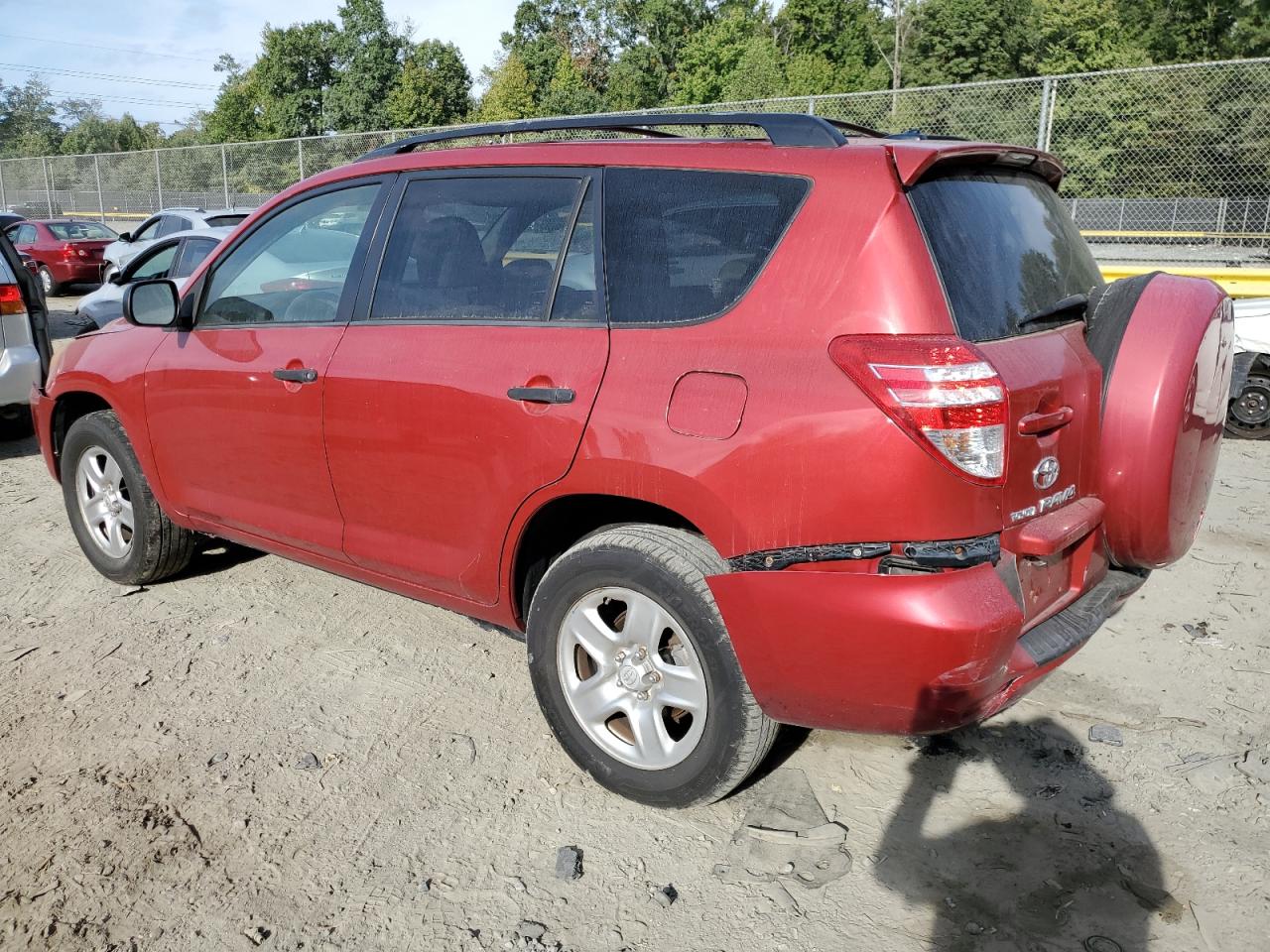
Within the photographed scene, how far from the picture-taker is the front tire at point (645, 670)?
8.98ft

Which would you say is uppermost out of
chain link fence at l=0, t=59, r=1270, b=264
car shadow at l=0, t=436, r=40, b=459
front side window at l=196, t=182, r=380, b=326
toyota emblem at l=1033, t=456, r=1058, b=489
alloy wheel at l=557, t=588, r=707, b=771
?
chain link fence at l=0, t=59, r=1270, b=264

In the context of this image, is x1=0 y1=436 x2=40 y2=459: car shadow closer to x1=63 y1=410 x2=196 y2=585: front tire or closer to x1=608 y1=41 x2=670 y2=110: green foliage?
x1=63 y1=410 x2=196 y2=585: front tire

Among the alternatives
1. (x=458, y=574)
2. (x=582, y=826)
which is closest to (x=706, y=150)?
(x=458, y=574)

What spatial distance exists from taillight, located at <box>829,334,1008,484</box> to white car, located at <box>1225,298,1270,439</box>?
5.73m

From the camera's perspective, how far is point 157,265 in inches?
462

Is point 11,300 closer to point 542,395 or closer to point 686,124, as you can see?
point 542,395

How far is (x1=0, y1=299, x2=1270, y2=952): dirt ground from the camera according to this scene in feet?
8.32

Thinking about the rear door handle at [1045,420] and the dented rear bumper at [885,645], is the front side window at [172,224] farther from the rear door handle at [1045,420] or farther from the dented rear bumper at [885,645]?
the rear door handle at [1045,420]

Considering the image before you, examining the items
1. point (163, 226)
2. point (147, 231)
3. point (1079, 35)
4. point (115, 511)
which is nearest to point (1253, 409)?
point (115, 511)

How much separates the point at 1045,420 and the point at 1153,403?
1.59 ft

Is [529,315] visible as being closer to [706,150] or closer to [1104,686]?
[706,150]

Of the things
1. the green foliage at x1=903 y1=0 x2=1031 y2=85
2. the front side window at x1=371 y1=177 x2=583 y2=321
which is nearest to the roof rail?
the front side window at x1=371 y1=177 x2=583 y2=321

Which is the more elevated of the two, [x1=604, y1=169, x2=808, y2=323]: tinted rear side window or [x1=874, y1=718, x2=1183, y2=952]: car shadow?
[x1=604, y1=169, x2=808, y2=323]: tinted rear side window

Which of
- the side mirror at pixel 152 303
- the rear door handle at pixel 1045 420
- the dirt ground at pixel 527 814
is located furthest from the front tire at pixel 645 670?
the side mirror at pixel 152 303
